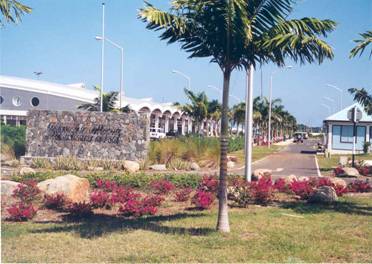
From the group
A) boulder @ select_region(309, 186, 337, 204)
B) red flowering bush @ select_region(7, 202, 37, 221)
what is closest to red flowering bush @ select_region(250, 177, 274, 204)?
boulder @ select_region(309, 186, 337, 204)

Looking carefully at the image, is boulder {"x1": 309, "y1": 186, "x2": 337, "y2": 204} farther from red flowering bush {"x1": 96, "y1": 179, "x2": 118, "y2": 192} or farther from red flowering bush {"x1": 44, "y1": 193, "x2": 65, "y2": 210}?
red flowering bush {"x1": 44, "y1": 193, "x2": 65, "y2": 210}

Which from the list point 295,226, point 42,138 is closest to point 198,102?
point 42,138

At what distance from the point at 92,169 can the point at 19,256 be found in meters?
14.9

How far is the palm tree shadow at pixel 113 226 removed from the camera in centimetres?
842

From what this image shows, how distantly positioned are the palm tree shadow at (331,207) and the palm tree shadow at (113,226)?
271cm

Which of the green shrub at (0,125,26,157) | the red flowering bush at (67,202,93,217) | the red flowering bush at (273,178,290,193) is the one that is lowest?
the red flowering bush at (67,202,93,217)

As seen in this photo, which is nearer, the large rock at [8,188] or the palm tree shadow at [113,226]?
the palm tree shadow at [113,226]

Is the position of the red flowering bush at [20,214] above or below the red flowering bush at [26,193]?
below

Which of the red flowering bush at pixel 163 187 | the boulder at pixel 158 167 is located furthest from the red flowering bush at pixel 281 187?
the boulder at pixel 158 167

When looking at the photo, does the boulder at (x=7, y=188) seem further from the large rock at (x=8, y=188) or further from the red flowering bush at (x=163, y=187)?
the red flowering bush at (x=163, y=187)

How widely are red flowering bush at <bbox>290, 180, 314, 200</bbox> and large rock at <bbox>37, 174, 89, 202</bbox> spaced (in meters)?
5.36

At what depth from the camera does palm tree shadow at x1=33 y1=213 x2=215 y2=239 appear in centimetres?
842

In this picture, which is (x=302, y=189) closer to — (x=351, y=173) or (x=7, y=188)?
(x=7, y=188)

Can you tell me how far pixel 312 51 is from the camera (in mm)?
8203
